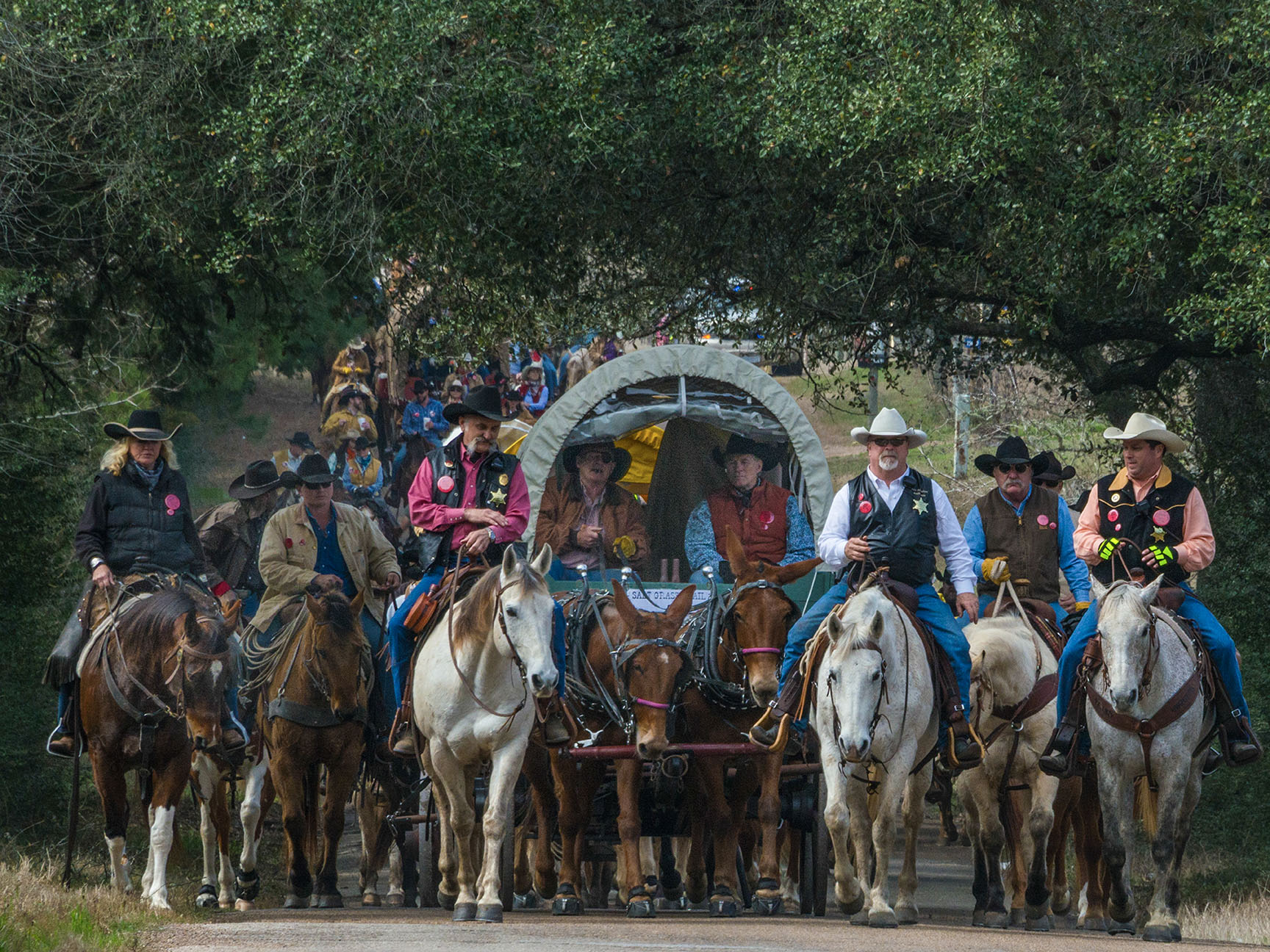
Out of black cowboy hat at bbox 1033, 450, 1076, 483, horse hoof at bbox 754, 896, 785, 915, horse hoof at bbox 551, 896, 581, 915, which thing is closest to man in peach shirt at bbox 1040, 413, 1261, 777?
horse hoof at bbox 754, 896, 785, 915

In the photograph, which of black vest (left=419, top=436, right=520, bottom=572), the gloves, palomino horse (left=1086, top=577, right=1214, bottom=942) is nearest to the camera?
palomino horse (left=1086, top=577, right=1214, bottom=942)

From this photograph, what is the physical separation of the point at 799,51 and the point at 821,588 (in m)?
4.59

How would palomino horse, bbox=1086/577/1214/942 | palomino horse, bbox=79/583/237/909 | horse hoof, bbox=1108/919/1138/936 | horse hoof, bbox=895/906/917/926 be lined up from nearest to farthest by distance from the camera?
1. palomino horse, bbox=1086/577/1214/942
2. horse hoof, bbox=895/906/917/926
3. horse hoof, bbox=1108/919/1138/936
4. palomino horse, bbox=79/583/237/909

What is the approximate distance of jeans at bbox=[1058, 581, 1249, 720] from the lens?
10242 mm

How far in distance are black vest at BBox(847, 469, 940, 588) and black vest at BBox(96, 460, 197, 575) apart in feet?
14.4

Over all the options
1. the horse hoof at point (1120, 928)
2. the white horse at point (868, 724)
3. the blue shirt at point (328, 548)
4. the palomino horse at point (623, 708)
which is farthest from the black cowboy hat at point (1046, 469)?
the blue shirt at point (328, 548)

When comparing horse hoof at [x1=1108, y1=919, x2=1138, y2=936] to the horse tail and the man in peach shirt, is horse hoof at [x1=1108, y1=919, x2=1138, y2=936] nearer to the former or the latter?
the horse tail

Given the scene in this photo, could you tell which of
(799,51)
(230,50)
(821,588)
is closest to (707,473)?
(821,588)

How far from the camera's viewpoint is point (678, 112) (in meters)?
15.7

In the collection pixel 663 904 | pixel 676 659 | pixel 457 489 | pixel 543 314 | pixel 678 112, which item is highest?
pixel 678 112

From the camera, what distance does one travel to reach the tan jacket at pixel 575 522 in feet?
45.1

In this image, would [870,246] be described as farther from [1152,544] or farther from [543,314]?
[1152,544]

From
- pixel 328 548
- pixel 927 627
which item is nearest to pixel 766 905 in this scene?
pixel 927 627

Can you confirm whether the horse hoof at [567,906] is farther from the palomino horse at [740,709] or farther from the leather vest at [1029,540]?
the leather vest at [1029,540]
